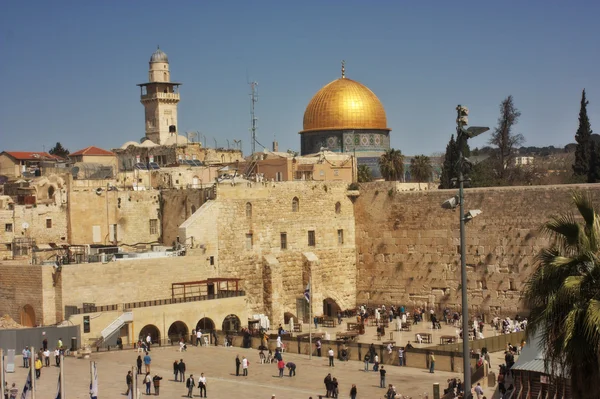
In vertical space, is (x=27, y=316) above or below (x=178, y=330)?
above

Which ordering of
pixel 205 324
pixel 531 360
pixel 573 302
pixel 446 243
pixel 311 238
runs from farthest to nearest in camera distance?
pixel 311 238
pixel 446 243
pixel 205 324
pixel 531 360
pixel 573 302

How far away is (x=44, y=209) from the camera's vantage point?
39406 mm

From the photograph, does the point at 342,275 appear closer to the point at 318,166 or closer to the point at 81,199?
the point at 318,166

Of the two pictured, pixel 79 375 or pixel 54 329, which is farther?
pixel 54 329

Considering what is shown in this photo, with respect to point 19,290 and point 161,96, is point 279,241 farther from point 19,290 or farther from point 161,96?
point 161,96

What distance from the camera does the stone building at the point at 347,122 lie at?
54125 millimetres

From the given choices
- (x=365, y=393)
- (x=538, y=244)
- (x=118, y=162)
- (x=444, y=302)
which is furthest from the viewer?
(x=118, y=162)

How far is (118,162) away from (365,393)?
3016cm

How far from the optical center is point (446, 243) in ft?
124

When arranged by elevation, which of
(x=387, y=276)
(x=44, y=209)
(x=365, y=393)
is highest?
(x=44, y=209)

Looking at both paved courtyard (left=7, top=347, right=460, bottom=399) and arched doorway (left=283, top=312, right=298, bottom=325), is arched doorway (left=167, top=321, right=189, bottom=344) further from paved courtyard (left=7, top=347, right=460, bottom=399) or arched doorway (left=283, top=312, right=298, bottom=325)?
arched doorway (left=283, top=312, right=298, bottom=325)

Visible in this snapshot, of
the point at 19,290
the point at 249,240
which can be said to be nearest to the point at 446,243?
the point at 249,240

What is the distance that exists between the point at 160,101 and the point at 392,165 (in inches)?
662

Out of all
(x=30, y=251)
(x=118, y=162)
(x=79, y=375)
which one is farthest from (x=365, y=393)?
(x=118, y=162)
